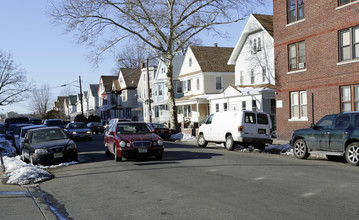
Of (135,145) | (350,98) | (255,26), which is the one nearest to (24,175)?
(135,145)

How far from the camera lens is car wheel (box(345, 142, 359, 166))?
43.5ft

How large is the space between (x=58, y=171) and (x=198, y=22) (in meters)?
22.5

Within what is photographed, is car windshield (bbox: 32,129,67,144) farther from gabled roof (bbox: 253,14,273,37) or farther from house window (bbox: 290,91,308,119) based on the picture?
gabled roof (bbox: 253,14,273,37)

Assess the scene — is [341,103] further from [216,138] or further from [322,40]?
[216,138]

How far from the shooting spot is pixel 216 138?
71.9ft

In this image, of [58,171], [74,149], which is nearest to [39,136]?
[74,149]

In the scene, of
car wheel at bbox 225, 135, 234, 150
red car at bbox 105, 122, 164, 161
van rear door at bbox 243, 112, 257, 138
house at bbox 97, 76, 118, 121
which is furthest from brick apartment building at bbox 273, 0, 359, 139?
house at bbox 97, 76, 118, 121

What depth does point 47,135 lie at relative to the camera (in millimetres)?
16641

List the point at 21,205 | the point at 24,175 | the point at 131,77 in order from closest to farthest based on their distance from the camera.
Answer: the point at 21,205, the point at 24,175, the point at 131,77

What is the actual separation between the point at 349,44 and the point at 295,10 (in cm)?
510

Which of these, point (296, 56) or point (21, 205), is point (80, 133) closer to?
point (296, 56)

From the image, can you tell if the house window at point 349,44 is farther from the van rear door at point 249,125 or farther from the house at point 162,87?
the house at point 162,87

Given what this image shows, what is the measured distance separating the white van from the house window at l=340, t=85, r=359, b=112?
4.45m

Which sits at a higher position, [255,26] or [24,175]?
[255,26]
